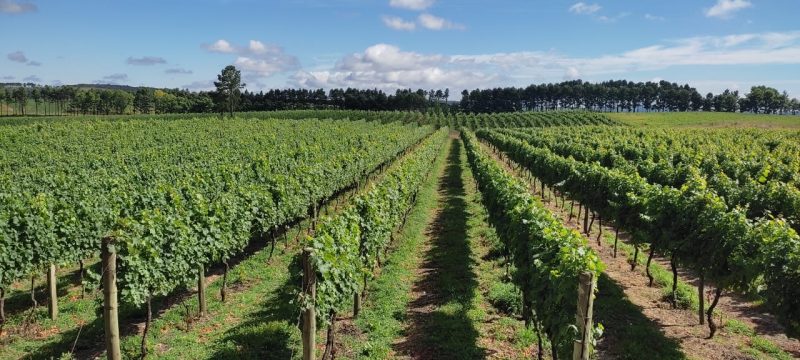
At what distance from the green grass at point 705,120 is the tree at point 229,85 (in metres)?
86.1

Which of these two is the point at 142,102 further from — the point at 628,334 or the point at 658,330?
the point at 658,330

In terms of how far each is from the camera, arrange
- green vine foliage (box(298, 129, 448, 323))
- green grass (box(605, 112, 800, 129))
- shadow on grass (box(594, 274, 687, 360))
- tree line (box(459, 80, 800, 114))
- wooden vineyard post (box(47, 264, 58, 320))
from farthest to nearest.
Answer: tree line (box(459, 80, 800, 114))
green grass (box(605, 112, 800, 129))
wooden vineyard post (box(47, 264, 58, 320))
shadow on grass (box(594, 274, 687, 360))
green vine foliage (box(298, 129, 448, 323))

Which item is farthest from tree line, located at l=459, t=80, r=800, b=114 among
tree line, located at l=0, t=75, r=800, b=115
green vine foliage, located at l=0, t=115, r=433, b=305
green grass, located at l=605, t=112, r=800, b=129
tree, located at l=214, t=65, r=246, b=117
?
green vine foliage, located at l=0, t=115, r=433, b=305

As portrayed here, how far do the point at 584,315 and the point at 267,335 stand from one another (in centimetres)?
617

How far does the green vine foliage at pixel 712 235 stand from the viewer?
26.3 feet

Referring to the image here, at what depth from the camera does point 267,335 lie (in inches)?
378

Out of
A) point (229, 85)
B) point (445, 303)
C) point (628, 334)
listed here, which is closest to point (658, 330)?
point (628, 334)

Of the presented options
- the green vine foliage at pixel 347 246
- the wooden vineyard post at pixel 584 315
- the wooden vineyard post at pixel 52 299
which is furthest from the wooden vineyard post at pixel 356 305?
the wooden vineyard post at pixel 52 299

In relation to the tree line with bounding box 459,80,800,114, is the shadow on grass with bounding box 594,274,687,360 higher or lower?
lower

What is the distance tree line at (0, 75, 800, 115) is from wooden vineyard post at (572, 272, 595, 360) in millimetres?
112437

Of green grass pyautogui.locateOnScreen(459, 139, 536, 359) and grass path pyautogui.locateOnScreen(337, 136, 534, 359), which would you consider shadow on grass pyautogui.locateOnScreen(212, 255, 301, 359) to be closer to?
grass path pyautogui.locateOnScreen(337, 136, 534, 359)

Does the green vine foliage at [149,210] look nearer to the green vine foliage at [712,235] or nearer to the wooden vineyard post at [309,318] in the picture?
the wooden vineyard post at [309,318]

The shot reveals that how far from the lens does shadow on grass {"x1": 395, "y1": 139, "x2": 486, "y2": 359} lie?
928 centimetres

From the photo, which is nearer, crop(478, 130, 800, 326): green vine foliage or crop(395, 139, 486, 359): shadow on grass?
crop(478, 130, 800, 326): green vine foliage
